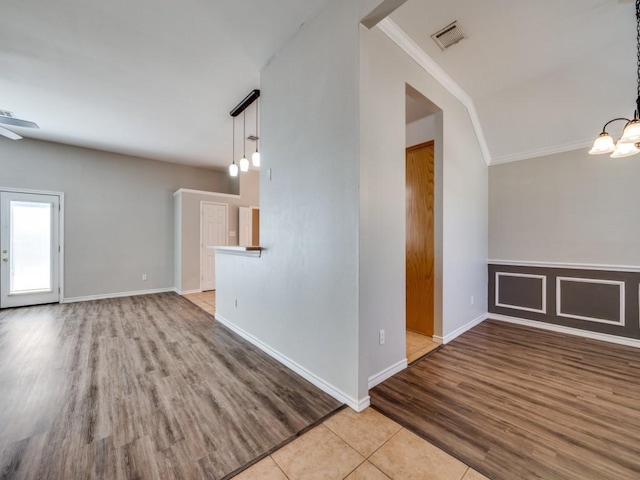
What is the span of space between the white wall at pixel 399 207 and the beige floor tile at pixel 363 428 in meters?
0.24

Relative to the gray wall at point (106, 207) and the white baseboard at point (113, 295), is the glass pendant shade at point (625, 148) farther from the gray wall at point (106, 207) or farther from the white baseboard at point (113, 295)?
the white baseboard at point (113, 295)

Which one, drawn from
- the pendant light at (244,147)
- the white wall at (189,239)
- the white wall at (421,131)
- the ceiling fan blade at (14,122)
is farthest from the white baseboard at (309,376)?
the ceiling fan blade at (14,122)

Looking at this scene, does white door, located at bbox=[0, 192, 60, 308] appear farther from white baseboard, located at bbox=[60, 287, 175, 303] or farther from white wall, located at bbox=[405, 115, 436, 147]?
white wall, located at bbox=[405, 115, 436, 147]

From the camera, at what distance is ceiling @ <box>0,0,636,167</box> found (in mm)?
2117

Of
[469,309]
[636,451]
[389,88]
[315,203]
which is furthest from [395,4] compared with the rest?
[469,309]

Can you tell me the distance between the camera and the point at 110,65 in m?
2.76

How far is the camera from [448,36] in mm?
2344

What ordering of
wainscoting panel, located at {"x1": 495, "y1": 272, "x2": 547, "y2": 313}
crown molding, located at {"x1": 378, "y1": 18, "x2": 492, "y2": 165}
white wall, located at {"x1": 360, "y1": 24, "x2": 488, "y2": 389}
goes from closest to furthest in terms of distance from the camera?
white wall, located at {"x1": 360, "y1": 24, "x2": 488, "y2": 389} < crown molding, located at {"x1": 378, "y1": 18, "x2": 492, "y2": 165} < wainscoting panel, located at {"x1": 495, "y1": 272, "x2": 547, "y2": 313}

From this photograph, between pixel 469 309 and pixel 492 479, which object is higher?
pixel 469 309

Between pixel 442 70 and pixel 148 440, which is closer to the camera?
pixel 148 440

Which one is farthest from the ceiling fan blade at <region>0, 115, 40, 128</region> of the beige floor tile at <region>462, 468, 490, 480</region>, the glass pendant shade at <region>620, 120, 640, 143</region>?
the glass pendant shade at <region>620, 120, 640, 143</region>

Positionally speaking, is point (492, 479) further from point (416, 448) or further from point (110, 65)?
point (110, 65)

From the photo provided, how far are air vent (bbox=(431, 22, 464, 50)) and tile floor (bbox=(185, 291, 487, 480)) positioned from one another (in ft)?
10.6

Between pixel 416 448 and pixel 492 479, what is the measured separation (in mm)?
370
